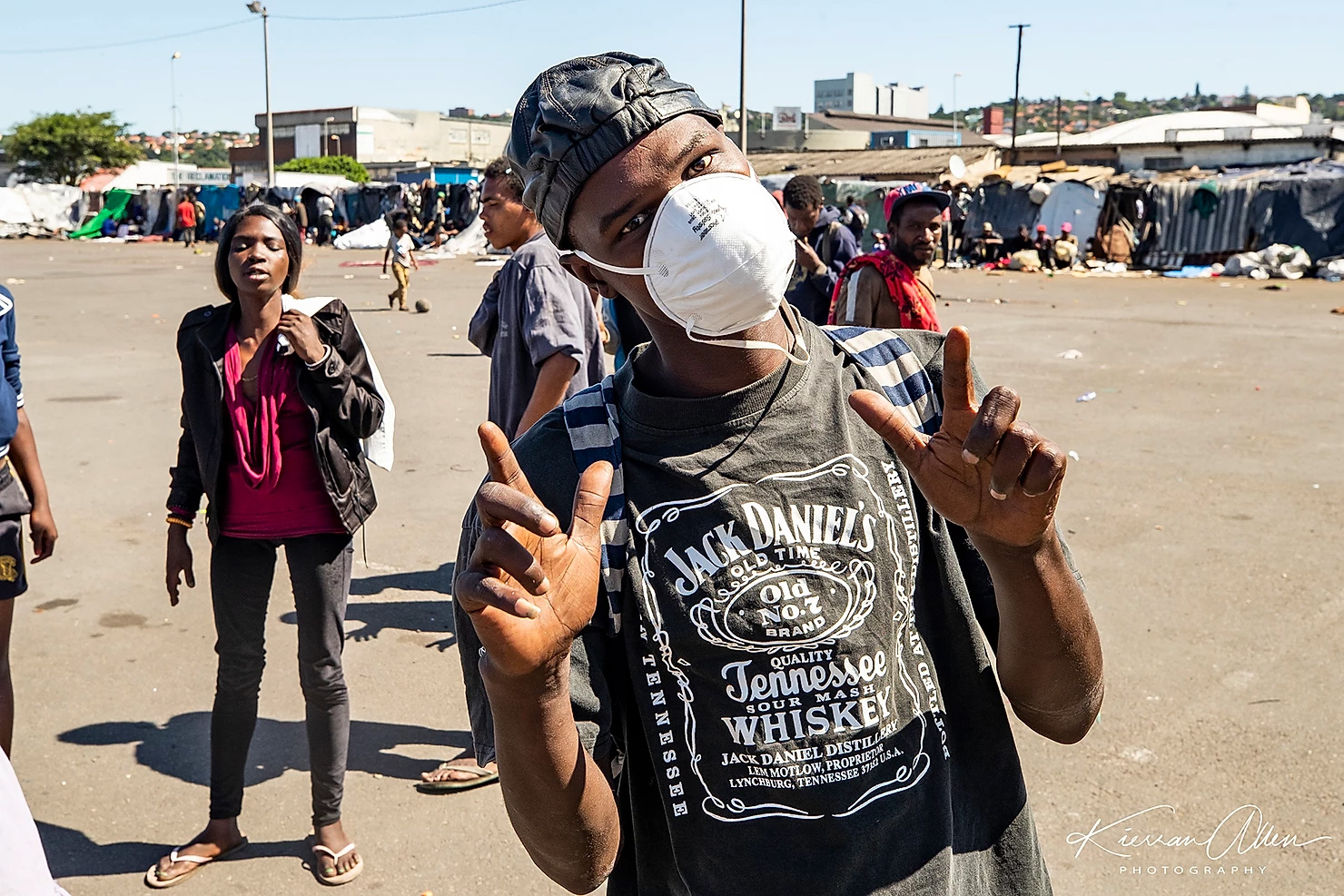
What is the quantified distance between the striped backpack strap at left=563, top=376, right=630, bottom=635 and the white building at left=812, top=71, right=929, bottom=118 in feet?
448

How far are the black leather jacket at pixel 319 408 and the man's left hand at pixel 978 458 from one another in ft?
8.50

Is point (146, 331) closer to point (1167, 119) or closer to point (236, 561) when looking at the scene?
point (236, 561)

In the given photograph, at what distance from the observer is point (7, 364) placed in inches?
160

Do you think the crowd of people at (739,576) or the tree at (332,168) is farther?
the tree at (332,168)

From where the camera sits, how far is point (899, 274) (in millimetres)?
5691

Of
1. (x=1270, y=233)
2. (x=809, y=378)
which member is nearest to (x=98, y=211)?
(x=1270, y=233)

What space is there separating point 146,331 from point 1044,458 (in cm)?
1651

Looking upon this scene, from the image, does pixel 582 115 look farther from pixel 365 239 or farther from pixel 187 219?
pixel 187 219

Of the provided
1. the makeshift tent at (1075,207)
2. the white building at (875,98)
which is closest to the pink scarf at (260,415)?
the makeshift tent at (1075,207)

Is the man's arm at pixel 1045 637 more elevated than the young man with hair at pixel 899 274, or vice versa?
the young man with hair at pixel 899 274

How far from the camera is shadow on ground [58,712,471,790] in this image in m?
4.46

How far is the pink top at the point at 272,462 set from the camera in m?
3.71

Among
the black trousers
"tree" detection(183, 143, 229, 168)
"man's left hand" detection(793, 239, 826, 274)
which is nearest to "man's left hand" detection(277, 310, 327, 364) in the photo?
the black trousers

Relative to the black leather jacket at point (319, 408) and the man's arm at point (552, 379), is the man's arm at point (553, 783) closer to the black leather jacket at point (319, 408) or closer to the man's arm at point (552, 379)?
the black leather jacket at point (319, 408)
